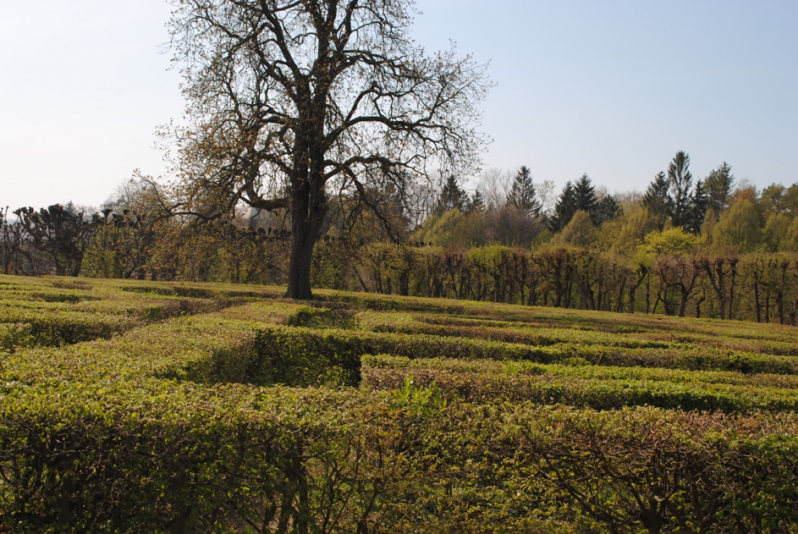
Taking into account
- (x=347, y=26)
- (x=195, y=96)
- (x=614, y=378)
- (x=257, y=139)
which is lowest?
(x=614, y=378)

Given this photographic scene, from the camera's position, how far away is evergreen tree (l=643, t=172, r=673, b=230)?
184ft

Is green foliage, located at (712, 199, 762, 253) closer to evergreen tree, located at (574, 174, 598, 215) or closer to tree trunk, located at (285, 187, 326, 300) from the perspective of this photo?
evergreen tree, located at (574, 174, 598, 215)

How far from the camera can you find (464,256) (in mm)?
34531

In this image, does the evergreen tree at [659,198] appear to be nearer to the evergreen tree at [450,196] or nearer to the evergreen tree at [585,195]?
the evergreen tree at [585,195]

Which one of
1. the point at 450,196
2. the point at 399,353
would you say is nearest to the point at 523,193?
the point at 450,196

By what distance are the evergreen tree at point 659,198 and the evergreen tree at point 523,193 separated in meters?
13.5

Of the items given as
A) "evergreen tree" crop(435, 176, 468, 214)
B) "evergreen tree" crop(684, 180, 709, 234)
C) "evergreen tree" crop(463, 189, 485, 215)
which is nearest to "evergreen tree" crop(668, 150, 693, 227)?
"evergreen tree" crop(684, 180, 709, 234)

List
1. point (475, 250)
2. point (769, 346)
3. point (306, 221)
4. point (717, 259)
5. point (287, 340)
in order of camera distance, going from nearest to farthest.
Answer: point (287, 340) → point (769, 346) → point (306, 221) → point (717, 259) → point (475, 250)

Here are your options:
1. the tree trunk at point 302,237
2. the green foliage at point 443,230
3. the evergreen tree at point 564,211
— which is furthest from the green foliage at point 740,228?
the tree trunk at point 302,237

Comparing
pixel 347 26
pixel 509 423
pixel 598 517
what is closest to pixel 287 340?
pixel 509 423

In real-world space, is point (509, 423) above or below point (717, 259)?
below

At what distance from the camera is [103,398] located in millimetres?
3131

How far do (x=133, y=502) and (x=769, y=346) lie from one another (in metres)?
11.4

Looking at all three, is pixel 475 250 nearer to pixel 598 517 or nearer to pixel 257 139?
pixel 257 139
